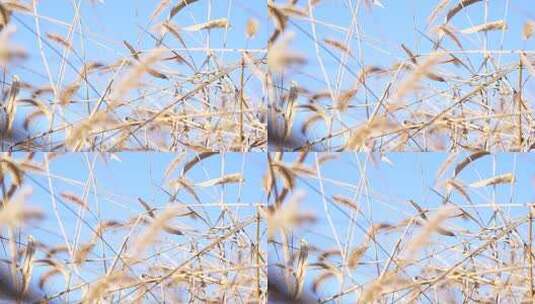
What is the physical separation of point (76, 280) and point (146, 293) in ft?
0.74

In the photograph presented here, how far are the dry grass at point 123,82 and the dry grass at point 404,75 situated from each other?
10cm

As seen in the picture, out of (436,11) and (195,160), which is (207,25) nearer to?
(195,160)

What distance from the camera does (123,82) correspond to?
129 inches

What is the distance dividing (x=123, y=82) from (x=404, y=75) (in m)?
0.88

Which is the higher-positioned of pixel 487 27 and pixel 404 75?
pixel 487 27

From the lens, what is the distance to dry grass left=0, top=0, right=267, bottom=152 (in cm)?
329

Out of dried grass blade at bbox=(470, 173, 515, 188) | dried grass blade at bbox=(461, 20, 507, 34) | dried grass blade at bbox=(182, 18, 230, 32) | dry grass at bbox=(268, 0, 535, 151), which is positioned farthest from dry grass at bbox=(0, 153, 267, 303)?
dried grass blade at bbox=(461, 20, 507, 34)

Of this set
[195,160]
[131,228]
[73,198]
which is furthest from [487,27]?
[73,198]

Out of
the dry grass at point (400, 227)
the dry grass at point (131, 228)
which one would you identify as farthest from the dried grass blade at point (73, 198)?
the dry grass at point (400, 227)

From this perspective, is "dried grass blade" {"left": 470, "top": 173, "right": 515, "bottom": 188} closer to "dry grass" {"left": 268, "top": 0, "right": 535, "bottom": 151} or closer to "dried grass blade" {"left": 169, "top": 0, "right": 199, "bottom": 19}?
"dry grass" {"left": 268, "top": 0, "right": 535, "bottom": 151}

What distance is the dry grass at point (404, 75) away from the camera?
129 inches

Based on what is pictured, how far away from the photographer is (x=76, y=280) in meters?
3.28

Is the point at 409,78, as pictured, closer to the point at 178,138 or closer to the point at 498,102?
the point at 498,102

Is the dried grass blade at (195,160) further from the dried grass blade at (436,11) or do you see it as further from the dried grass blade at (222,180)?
the dried grass blade at (436,11)
